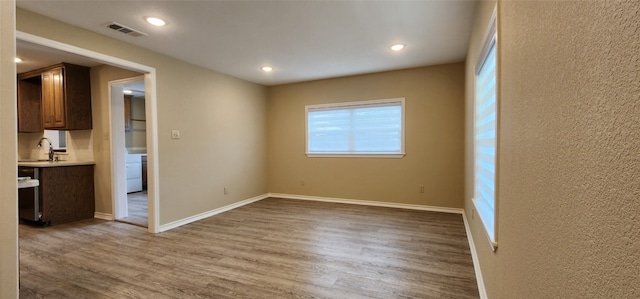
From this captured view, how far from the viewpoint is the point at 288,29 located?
9.55 ft

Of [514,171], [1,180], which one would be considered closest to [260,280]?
[1,180]

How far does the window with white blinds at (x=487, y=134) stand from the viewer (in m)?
1.73

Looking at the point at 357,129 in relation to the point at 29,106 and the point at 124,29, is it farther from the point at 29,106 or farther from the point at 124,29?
the point at 29,106

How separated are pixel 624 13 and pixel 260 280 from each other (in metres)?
2.44

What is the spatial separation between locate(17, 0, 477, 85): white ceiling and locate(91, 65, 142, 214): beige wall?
1405mm

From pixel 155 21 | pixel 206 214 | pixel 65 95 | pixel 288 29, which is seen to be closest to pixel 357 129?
pixel 288 29

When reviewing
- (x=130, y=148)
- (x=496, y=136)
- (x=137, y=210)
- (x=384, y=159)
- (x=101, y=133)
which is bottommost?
(x=137, y=210)

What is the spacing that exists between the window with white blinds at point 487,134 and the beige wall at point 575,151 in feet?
1.82

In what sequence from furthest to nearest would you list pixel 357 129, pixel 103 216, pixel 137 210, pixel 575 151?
pixel 357 129, pixel 137 210, pixel 103 216, pixel 575 151

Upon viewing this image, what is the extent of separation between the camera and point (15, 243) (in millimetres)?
1290

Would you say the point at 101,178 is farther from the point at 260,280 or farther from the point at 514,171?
the point at 514,171

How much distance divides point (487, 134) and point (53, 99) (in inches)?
227

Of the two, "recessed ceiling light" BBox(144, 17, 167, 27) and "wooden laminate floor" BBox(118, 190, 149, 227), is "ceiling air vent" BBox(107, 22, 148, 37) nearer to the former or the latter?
"recessed ceiling light" BBox(144, 17, 167, 27)

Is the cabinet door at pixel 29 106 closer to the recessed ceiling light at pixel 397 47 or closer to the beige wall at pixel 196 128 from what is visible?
the beige wall at pixel 196 128
